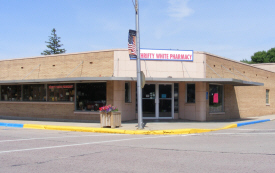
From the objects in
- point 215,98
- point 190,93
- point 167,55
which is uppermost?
point 167,55

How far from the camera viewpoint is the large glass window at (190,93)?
1950 centimetres

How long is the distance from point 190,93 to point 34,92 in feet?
35.9

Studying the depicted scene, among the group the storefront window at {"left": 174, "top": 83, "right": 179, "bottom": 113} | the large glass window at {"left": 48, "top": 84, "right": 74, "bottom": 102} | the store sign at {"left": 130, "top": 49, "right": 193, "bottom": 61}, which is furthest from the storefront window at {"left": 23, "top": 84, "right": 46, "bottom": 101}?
the storefront window at {"left": 174, "top": 83, "right": 179, "bottom": 113}

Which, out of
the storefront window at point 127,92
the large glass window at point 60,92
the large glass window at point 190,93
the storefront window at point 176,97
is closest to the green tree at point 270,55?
the large glass window at point 190,93

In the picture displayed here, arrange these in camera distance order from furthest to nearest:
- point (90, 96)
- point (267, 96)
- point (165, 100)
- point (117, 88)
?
point (267, 96) → point (165, 100) → point (90, 96) → point (117, 88)

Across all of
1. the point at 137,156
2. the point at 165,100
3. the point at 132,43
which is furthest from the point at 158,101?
the point at 137,156

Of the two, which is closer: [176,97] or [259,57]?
[176,97]

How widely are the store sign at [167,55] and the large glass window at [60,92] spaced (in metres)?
5.35

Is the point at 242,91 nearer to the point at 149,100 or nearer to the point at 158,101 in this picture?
the point at 158,101

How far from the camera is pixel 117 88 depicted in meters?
18.5

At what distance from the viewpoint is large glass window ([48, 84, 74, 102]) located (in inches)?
781

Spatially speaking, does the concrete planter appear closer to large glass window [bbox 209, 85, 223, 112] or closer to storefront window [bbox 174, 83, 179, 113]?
storefront window [bbox 174, 83, 179, 113]

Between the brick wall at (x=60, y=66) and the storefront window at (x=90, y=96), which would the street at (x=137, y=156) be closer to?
the storefront window at (x=90, y=96)

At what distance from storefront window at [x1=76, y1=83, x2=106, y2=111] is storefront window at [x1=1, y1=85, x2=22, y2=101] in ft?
18.2
